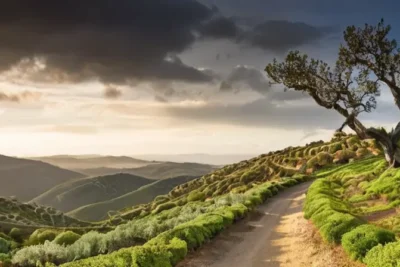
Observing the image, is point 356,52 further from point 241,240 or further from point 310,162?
point 310,162

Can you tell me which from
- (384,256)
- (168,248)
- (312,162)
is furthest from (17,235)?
(312,162)

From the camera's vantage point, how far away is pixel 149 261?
60.6 feet

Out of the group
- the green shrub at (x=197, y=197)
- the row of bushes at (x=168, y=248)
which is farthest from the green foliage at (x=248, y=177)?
the row of bushes at (x=168, y=248)

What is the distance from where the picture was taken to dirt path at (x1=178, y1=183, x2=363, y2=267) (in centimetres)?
2134

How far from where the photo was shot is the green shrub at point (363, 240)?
62.7ft

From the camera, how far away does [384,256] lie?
16078mm

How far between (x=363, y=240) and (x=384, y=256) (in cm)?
334

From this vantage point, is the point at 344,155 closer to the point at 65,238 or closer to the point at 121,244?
the point at 65,238

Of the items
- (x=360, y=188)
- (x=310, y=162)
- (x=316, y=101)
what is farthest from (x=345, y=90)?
(x=310, y=162)

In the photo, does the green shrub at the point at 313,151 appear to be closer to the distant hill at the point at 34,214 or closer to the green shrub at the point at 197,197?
the green shrub at the point at 197,197

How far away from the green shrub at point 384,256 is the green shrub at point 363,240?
1346 mm

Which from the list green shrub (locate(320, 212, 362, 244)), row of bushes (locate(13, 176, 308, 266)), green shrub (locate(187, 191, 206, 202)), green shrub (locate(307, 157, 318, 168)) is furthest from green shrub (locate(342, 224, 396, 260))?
green shrub (locate(187, 191, 206, 202))

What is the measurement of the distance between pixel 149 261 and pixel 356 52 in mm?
34686

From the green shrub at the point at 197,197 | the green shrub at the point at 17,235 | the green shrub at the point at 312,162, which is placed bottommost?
the green shrub at the point at 17,235
